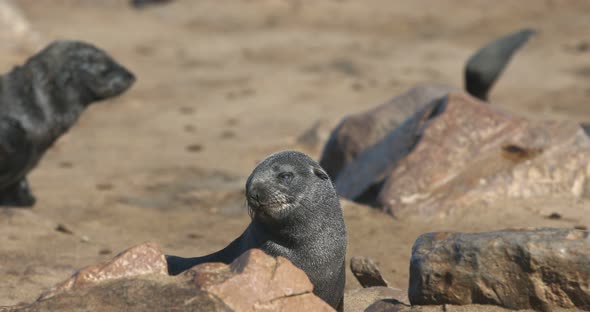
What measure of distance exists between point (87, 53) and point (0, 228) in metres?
2.36

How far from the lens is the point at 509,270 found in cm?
441

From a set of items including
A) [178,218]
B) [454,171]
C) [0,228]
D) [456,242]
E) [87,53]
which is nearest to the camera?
[456,242]

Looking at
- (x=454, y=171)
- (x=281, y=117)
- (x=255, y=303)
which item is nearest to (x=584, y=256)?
(x=255, y=303)

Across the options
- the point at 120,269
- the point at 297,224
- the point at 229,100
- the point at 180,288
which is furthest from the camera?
the point at 229,100

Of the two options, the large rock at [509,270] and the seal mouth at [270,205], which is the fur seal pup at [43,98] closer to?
the seal mouth at [270,205]

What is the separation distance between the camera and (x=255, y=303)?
4023 mm

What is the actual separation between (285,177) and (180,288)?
1.10 meters

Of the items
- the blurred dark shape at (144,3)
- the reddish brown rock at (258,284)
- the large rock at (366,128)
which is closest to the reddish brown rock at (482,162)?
the large rock at (366,128)

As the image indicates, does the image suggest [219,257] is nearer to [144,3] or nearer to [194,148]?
[194,148]

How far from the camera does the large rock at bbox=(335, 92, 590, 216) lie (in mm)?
7570

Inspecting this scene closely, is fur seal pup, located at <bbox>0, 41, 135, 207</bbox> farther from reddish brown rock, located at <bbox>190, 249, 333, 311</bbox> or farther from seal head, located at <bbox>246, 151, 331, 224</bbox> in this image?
reddish brown rock, located at <bbox>190, 249, 333, 311</bbox>

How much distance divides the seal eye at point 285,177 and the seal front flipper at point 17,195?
430cm

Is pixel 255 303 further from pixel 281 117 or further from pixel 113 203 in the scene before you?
pixel 281 117

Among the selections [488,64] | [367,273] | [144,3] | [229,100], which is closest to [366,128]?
[488,64]
